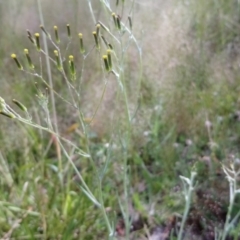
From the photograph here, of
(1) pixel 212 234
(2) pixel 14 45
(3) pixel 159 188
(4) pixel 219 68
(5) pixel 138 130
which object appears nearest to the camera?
(1) pixel 212 234

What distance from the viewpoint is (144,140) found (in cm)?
197

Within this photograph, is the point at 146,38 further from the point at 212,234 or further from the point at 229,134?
the point at 212,234

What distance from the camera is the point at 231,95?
6.75ft

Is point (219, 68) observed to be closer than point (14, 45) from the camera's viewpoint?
→ Yes

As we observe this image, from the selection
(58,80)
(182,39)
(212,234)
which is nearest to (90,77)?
(58,80)

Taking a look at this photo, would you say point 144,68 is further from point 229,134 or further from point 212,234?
point 212,234

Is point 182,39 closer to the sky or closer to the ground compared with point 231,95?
closer to the sky

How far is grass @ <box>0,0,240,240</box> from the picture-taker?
64.1 inches

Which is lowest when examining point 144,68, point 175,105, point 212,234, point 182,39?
point 212,234

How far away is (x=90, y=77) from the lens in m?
2.34

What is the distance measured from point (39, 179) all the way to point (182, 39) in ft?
2.93

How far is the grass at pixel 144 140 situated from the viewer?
1.63m

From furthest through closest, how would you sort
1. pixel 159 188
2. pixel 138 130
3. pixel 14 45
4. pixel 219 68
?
pixel 14 45 < pixel 219 68 < pixel 138 130 < pixel 159 188

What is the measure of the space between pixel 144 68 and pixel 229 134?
0.49m
